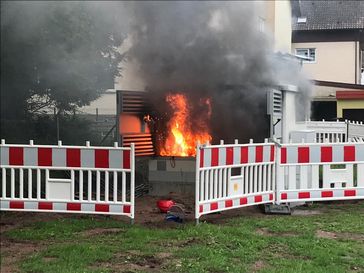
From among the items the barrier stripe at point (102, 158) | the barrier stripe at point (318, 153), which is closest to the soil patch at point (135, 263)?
the barrier stripe at point (102, 158)

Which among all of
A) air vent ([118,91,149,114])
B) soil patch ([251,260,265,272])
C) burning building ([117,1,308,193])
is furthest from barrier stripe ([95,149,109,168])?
soil patch ([251,260,265,272])

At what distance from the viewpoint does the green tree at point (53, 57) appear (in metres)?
3.55

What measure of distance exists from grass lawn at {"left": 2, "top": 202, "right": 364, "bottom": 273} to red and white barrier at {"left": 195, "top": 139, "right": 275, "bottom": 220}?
24cm

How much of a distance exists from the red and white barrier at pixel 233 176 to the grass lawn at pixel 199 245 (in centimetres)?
24

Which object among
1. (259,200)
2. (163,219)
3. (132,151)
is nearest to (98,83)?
(132,151)

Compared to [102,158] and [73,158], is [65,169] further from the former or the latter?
[102,158]

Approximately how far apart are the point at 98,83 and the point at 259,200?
2673 millimetres

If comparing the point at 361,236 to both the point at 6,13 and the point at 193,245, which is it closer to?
the point at 193,245

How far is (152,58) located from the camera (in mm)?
6457

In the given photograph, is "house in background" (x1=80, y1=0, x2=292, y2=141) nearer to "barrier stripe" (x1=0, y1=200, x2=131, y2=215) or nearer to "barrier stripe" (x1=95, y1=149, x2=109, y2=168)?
"barrier stripe" (x1=95, y1=149, x2=109, y2=168)

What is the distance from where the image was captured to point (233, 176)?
21.1 feet

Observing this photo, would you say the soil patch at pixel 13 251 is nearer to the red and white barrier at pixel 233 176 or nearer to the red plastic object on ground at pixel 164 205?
the red and white barrier at pixel 233 176

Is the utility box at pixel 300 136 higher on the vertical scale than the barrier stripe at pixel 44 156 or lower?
higher

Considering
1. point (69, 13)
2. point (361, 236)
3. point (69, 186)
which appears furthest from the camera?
point (69, 186)
